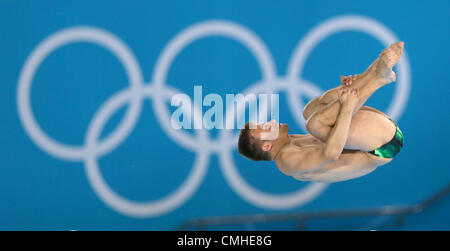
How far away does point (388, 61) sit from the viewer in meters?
2.97

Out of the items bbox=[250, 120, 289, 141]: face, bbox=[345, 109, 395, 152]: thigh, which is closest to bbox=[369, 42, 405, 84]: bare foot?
bbox=[345, 109, 395, 152]: thigh

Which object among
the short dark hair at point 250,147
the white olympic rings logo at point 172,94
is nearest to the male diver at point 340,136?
the short dark hair at point 250,147

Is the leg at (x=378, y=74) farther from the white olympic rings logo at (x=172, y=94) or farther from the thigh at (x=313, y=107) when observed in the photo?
the white olympic rings logo at (x=172, y=94)

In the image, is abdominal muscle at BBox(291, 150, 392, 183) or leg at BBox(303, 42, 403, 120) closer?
leg at BBox(303, 42, 403, 120)

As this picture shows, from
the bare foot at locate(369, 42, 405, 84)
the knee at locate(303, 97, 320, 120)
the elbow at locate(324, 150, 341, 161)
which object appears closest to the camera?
the bare foot at locate(369, 42, 405, 84)

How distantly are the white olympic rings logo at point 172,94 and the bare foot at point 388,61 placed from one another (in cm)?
273

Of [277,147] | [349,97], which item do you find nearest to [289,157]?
[277,147]

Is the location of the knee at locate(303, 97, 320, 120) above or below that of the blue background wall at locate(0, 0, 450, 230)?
below

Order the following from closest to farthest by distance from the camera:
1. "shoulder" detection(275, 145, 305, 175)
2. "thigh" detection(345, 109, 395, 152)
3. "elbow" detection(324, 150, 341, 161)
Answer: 1. "elbow" detection(324, 150, 341, 161)
2. "thigh" detection(345, 109, 395, 152)
3. "shoulder" detection(275, 145, 305, 175)

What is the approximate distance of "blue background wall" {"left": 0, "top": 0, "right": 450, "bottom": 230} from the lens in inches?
230

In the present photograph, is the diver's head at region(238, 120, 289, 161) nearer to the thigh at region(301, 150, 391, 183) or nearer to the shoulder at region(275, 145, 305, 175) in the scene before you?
the shoulder at region(275, 145, 305, 175)

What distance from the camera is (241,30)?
586 cm
